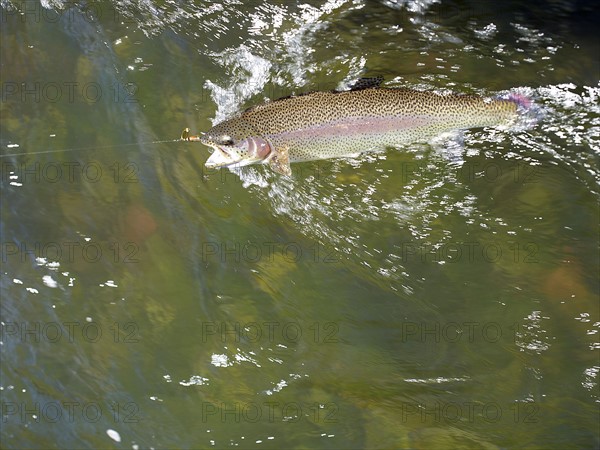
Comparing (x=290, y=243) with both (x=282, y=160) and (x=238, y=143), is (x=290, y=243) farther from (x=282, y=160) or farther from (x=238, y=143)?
(x=238, y=143)

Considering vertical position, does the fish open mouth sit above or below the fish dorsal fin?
below

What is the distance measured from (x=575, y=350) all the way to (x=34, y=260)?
4944mm

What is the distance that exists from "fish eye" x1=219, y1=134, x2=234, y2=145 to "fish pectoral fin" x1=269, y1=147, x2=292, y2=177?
0.33 meters

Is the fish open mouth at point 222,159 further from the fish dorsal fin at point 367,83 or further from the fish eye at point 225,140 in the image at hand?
the fish dorsal fin at point 367,83

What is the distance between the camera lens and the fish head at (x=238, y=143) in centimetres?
432

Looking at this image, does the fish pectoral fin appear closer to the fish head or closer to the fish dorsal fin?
the fish head

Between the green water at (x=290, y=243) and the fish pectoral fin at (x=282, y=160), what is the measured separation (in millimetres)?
408

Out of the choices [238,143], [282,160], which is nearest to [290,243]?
[282,160]

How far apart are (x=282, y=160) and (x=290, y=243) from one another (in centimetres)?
97

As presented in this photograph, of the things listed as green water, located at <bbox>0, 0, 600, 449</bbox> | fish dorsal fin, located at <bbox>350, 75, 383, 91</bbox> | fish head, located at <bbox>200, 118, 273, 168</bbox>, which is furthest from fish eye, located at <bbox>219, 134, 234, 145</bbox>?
fish dorsal fin, located at <bbox>350, 75, 383, 91</bbox>

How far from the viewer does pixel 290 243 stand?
5.08 m

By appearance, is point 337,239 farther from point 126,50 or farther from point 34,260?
point 34,260

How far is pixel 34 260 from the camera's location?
5617 millimetres

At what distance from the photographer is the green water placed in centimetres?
447
